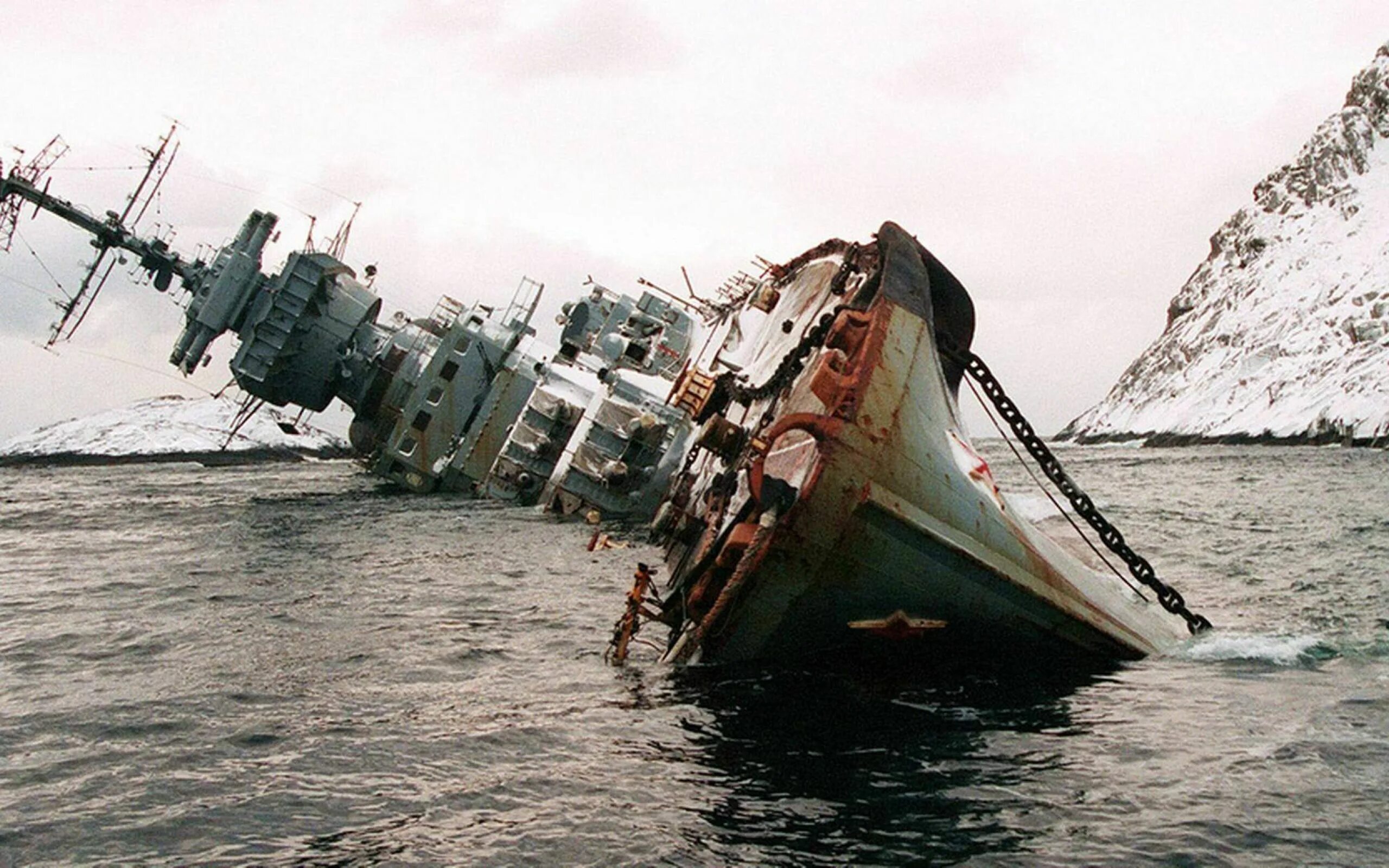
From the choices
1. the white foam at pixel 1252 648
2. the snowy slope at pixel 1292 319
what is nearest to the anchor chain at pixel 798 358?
the white foam at pixel 1252 648

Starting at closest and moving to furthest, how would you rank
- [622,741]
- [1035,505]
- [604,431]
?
[622,741] → [604,431] → [1035,505]

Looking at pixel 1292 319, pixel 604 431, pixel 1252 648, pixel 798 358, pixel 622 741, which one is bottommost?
pixel 622 741

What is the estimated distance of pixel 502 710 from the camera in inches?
433

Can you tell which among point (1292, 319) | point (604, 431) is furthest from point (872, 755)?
point (1292, 319)

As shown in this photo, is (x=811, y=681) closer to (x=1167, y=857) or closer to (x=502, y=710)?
(x=502, y=710)

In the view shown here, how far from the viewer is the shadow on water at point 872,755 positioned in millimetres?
7387

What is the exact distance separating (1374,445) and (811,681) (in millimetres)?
74942

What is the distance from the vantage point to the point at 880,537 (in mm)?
11664

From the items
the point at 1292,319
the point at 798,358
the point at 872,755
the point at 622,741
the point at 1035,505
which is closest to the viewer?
the point at 872,755

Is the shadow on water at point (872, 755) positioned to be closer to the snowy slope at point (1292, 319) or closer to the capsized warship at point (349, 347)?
the capsized warship at point (349, 347)

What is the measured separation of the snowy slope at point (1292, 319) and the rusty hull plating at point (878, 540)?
236 ft

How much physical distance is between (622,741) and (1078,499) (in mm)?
7746

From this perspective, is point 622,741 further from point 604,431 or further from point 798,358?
point 604,431

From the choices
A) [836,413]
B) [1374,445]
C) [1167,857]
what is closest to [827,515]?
[836,413]
